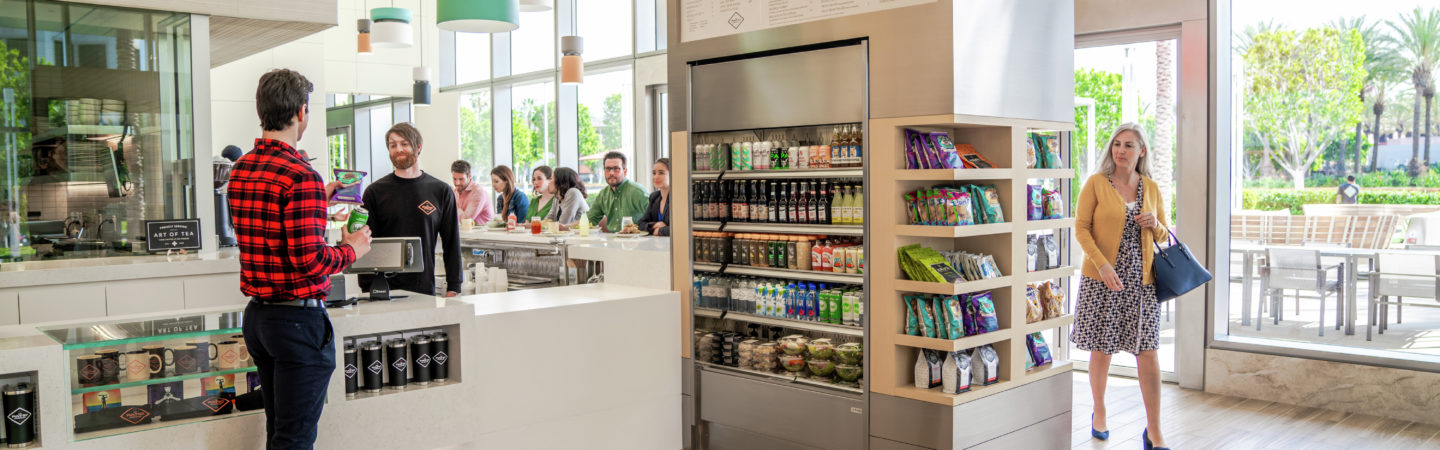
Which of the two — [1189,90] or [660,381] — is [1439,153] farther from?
[660,381]

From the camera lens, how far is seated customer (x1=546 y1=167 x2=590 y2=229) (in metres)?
7.95

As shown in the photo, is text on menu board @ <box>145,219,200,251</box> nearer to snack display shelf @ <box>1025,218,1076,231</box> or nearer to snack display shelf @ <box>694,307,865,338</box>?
snack display shelf @ <box>694,307,865,338</box>

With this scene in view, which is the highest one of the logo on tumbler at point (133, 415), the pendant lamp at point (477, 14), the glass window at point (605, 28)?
the glass window at point (605, 28)

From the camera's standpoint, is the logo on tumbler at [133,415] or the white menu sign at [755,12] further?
the white menu sign at [755,12]

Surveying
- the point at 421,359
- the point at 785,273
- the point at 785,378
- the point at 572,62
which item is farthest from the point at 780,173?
the point at 572,62

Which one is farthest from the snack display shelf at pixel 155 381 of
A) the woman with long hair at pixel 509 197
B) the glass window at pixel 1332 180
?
the glass window at pixel 1332 180

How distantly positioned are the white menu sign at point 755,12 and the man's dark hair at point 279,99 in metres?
2.23

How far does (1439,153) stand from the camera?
529cm

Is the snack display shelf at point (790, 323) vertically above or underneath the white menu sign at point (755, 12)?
underneath

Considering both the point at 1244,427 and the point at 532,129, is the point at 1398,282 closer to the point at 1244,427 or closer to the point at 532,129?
the point at 1244,427

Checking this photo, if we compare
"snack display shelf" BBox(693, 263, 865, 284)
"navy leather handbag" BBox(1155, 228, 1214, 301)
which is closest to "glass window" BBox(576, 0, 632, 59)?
"snack display shelf" BBox(693, 263, 865, 284)

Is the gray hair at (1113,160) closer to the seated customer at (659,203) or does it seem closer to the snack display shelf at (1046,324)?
the snack display shelf at (1046,324)

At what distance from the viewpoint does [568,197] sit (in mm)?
7965

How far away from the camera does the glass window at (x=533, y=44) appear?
41.4 feet
